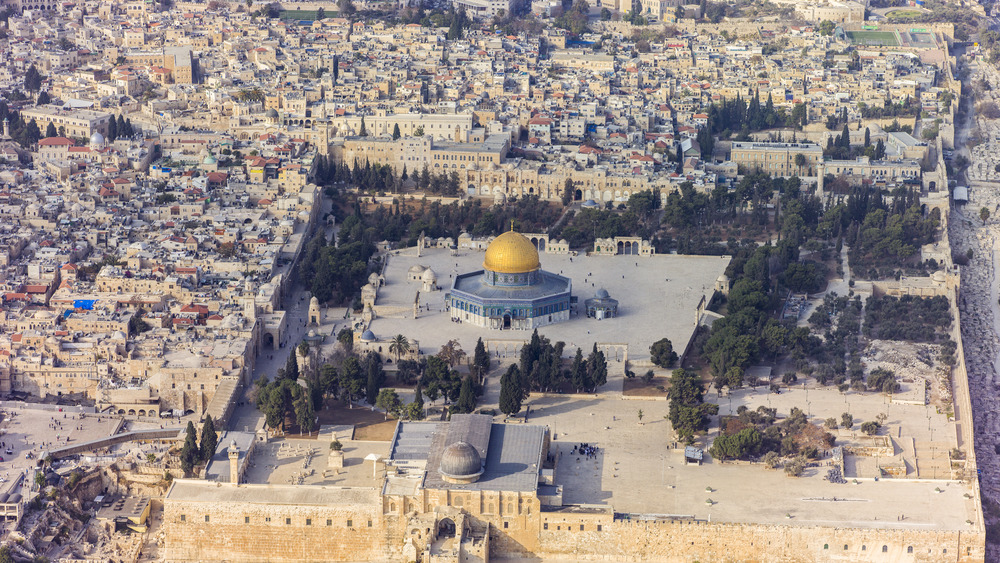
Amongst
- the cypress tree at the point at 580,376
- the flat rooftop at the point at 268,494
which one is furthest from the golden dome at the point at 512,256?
the flat rooftop at the point at 268,494

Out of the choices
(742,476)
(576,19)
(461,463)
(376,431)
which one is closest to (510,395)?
(376,431)

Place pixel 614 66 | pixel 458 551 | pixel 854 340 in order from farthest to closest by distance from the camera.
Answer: pixel 614 66 < pixel 854 340 < pixel 458 551

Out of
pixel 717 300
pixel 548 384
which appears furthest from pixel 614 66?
pixel 548 384

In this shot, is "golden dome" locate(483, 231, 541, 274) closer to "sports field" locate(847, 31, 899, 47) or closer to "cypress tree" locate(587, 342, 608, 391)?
"cypress tree" locate(587, 342, 608, 391)

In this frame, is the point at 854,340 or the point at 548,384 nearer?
the point at 548,384

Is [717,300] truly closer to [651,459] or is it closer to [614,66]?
[651,459]

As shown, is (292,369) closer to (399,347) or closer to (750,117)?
(399,347)
